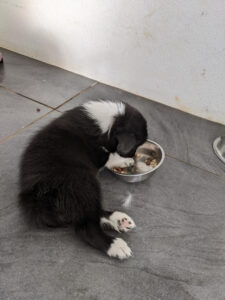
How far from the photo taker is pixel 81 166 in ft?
4.41

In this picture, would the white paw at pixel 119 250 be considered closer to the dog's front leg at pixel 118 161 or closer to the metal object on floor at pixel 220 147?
the dog's front leg at pixel 118 161

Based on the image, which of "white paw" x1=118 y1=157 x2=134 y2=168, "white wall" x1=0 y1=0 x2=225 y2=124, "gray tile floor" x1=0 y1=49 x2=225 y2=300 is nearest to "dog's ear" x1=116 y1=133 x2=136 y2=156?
"white paw" x1=118 y1=157 x2=134 y2=168

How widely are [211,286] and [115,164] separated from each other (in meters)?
0.87

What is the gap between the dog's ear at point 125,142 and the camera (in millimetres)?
1454

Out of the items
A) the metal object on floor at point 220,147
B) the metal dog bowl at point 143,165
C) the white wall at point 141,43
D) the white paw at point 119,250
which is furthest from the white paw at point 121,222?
the white wall at point 141,43

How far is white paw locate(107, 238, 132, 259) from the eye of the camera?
4.29 feet

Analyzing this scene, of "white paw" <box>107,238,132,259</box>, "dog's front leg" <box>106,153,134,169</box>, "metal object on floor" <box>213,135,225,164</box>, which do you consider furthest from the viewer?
"metal object on floor" <box>213,135,225,164</box>

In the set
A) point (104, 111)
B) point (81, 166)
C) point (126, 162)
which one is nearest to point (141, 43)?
point (104, 111)

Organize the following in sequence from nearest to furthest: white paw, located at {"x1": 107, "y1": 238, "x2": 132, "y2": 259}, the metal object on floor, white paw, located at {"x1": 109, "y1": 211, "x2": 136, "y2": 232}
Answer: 1. white paw, located at {"x1": 107, "y1": 238, "x2": 132, "y2": 259}
2. white paw, located at {"x1": 109, "y1": 211, "x2": 136, "y2": 232}
3. the metal object on floor

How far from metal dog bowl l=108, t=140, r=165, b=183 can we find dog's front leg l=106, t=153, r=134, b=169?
0.05 meters

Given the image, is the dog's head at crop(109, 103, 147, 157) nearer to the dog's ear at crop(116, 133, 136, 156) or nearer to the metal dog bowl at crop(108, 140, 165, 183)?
the dog's ear at crop(116, 133, 136, 156)

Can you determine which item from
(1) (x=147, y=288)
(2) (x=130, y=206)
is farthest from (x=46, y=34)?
(1) (x=147, y=288)

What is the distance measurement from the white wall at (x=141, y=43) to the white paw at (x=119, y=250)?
156 centimetres

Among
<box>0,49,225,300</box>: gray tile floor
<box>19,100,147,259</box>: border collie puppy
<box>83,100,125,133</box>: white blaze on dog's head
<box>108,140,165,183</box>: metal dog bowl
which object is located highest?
<box>83,100,125,133</box>: white blaze on dog's head
